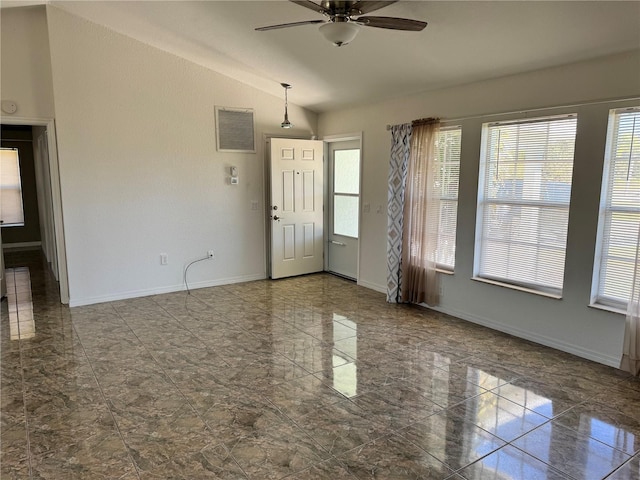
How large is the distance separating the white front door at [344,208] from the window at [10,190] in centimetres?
624

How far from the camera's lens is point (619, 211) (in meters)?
3.23

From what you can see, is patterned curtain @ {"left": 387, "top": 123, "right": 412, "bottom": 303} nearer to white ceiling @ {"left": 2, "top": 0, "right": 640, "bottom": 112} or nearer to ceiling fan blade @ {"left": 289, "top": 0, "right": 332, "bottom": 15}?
white ceiling @ {"left": 2, "top": 0, "right": 640, "bottom": 112}

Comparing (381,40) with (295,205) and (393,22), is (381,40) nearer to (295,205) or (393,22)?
(393,22)

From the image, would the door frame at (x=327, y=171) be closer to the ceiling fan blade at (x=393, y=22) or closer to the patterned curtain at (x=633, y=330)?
the ceiling fan blade at (x=393, y=22)

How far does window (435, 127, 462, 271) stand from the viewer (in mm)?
4410

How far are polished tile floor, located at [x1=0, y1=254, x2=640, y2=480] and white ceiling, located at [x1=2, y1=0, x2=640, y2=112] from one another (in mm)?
2428

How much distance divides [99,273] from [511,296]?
448cm

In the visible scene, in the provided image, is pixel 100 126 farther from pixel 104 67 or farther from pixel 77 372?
pixel 77 372

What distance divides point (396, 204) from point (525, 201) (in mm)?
1427

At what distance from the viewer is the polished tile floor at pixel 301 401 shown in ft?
7.33

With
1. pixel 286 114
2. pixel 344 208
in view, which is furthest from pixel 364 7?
pixel 344 208

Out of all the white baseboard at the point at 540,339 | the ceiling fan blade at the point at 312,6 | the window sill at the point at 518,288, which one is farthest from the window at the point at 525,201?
the ceiling fan blade at the point at 312,6

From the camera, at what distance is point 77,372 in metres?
3.24

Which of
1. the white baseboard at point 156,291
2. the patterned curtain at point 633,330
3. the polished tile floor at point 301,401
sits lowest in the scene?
the polished tile floor at point 301,401
